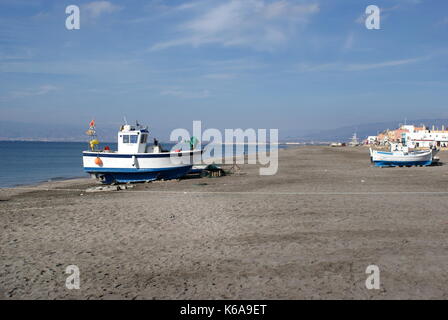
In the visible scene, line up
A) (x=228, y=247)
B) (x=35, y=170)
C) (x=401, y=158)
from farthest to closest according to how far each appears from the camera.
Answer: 1. (x=35, y=170)
2. (x=401, y=158)
3. (x=228, y=247)

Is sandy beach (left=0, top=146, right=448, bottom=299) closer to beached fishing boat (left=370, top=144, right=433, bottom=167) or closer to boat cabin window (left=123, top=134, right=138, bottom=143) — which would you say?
boat cabin window (left=123, top=134, right=138, bottom=143)

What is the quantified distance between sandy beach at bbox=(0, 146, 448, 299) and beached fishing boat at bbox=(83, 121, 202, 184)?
338 inches

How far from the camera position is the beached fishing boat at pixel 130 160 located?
2602 centimetres

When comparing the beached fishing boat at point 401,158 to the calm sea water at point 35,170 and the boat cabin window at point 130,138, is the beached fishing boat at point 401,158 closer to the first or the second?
the boat cabin window at point 130,138

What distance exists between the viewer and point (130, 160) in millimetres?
26250

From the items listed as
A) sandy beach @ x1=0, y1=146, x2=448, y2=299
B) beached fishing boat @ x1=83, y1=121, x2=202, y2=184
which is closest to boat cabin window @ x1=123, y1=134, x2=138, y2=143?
beached fishing boat @ x1=83, y1=121, x2=202, y2=184

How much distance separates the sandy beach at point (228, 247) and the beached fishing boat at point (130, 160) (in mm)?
8596

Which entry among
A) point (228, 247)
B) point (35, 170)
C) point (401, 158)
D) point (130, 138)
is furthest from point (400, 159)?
point (35, 170)

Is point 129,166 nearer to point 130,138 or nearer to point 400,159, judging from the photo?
point 130,138

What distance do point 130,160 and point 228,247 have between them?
58.2ft

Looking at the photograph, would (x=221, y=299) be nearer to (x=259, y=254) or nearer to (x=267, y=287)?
(x=267, y=287)

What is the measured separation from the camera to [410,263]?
8.38 meters

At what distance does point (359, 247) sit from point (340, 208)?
5.30 m
